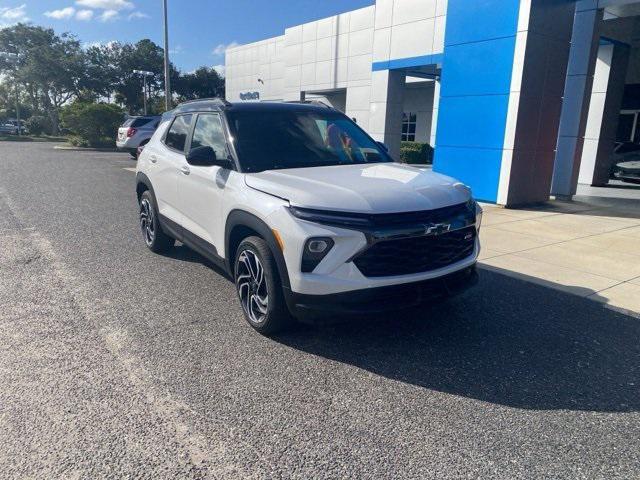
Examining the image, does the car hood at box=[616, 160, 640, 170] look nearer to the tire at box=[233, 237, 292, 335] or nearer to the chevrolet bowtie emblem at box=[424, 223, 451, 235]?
the chevrolet bowtie emblem at box=[424, 223, 451, 235]

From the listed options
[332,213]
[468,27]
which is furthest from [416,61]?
[332,213]

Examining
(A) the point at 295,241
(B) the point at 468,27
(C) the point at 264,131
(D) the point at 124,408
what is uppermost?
(B) the point at 468,27

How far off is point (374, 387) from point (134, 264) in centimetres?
376

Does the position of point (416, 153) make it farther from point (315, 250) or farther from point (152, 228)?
point (315, 250)

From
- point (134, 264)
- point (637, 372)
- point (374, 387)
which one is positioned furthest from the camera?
point (134, 264)

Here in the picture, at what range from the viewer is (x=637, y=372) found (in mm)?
3580

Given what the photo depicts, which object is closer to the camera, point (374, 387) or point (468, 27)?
point (374, 387)

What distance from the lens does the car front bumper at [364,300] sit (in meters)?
3.40

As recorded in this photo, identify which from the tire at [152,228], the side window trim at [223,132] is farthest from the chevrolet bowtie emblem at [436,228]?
the tire at [152,228]

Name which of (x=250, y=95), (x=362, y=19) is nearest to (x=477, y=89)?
(x=362, y=19)

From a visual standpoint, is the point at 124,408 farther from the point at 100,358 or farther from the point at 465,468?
the point at 465,468

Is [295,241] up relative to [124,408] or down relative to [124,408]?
up

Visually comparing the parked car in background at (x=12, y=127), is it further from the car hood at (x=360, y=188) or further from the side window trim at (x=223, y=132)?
the car hood at (x=360, y=188)

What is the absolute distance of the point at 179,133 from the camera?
5.64 metres
